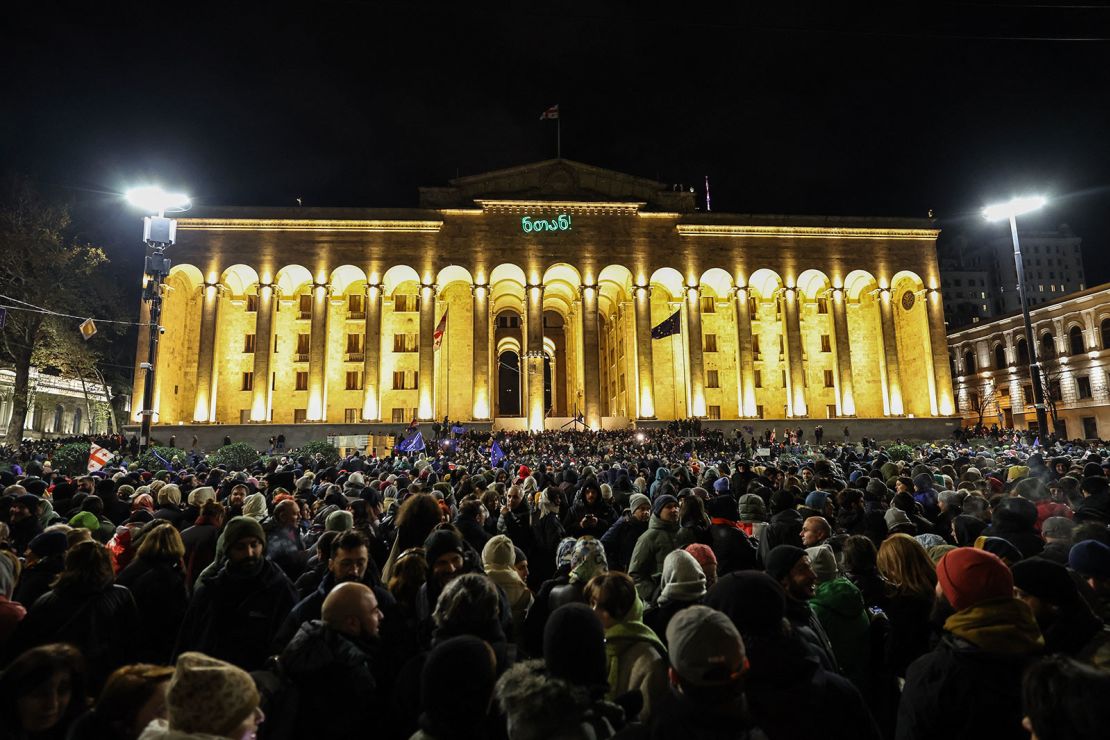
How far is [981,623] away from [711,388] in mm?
41333

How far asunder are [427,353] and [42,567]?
35184 millimetres

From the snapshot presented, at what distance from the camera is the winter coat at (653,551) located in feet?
17.5

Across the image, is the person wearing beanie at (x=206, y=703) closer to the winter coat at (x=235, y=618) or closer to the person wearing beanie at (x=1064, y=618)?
the winter coat at (x=235, y=618)

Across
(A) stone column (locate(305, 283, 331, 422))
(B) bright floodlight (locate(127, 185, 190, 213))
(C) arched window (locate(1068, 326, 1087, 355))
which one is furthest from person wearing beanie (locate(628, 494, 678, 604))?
(C) arched window (locate(1068, 326, 1087, 355))

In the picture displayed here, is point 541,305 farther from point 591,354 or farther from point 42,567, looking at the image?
point 42,567

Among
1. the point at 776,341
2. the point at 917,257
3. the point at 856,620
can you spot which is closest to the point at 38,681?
the point at 856,620

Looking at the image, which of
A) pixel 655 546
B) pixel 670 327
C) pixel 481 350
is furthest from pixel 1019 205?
pixel 481 350

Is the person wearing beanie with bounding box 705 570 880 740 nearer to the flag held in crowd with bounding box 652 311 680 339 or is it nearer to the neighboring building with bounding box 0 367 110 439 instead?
the flag held in crowd with bounding box 652 311 680 339

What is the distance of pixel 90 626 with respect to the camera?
3.54 metres

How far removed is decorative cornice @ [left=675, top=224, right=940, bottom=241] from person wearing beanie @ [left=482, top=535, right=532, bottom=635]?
38965mm

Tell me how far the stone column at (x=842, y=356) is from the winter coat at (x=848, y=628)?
41.0 metres

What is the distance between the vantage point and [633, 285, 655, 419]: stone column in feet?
128

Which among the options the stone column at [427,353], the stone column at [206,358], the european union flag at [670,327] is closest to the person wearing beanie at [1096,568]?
the european union flag at [670,327]

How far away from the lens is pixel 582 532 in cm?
703
